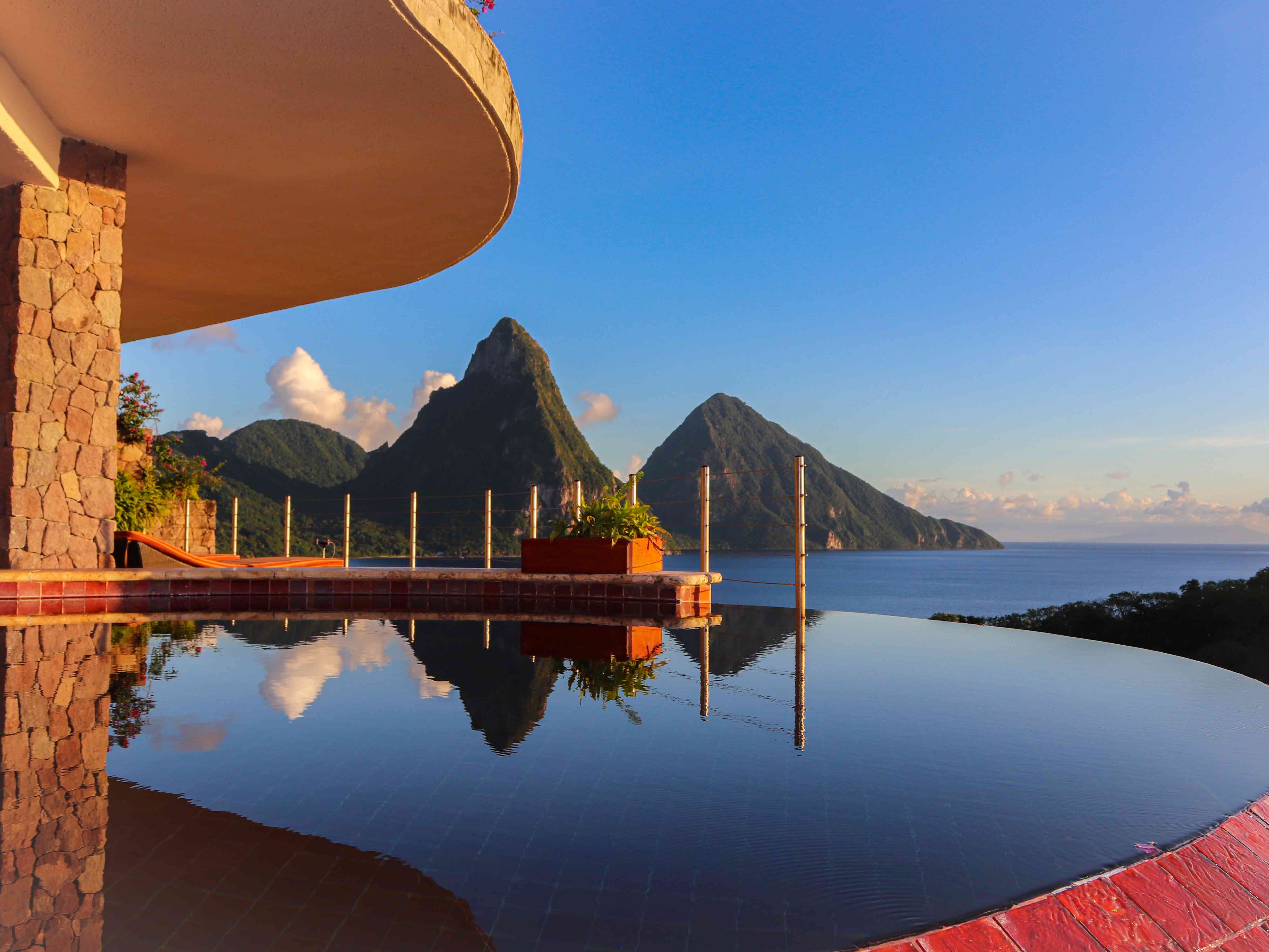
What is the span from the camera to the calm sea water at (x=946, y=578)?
47812 millimetres

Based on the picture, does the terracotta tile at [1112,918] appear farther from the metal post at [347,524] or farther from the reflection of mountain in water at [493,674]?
the metal post at [347,524]

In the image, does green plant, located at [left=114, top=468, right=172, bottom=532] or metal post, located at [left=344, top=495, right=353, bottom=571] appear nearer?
green plant, located at [left=114, top=468, right=172, bottom=532]

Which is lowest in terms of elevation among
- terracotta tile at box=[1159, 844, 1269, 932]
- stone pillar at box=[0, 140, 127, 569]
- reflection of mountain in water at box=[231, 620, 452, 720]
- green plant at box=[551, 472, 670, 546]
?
terracotta tile at box=[1159, 844, 1269, 932]

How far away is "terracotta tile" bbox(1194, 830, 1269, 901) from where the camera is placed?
1.36 meters

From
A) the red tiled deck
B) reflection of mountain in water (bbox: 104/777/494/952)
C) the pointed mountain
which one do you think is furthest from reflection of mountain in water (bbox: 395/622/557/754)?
the pointed mountain

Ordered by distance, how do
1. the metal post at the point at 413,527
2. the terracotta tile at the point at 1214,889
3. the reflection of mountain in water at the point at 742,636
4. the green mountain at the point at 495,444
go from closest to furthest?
the terracotta tile at the point at 1214,889, the reflection of mountain in water at the point at 742,636, the metal post at the point at 413,527, the green mountain at the point at 495,444

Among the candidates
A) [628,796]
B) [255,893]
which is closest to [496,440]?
[628,796]

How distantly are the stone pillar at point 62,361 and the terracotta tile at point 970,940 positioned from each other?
571 cm

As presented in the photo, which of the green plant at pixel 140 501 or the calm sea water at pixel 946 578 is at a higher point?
the green plant at pixel 140 501

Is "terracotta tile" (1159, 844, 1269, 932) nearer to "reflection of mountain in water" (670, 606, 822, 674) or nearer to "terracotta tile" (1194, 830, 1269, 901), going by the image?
"terracotta tile" (1194, 830, 1269, 901)

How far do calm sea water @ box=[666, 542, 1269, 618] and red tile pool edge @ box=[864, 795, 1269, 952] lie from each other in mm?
26304

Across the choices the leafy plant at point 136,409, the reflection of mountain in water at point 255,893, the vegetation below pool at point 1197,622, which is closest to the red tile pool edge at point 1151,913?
the reflection of mountain in water at point 255,893

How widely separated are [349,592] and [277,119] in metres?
3.40

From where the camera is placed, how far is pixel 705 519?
17.9 ft
